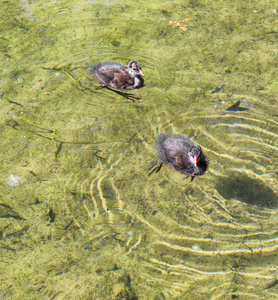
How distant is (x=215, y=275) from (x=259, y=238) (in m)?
0.59

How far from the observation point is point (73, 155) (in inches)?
170

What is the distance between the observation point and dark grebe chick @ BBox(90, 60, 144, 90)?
517 centimetres

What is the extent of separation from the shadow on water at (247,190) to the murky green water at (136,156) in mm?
15

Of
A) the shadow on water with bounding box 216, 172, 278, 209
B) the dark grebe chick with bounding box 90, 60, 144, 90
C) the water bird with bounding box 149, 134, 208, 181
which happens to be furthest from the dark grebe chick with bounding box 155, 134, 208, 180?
the dark grebe chick with bounding box 90, 60, 144, 90

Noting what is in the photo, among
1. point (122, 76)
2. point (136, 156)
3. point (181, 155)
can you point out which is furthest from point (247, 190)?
point (122, 76)

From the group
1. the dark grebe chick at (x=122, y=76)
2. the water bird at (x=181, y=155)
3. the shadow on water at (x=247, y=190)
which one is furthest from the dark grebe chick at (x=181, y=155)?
the dark grebe chick at (x=122, y=76)

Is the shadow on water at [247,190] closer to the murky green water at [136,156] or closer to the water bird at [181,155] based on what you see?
the murky green water at [136,156]

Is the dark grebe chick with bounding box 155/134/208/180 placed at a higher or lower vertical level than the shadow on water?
higher

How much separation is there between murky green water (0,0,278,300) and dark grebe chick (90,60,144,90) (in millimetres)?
152

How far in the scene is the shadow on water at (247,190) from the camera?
3982mm

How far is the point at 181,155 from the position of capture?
14.1 feet

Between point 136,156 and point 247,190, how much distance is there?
124 centimetres

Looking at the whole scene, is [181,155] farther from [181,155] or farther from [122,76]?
[122,76]

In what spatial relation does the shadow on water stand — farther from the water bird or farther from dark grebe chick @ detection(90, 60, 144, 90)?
dark grebe chick @ detection(90, 60, 144, 90)
